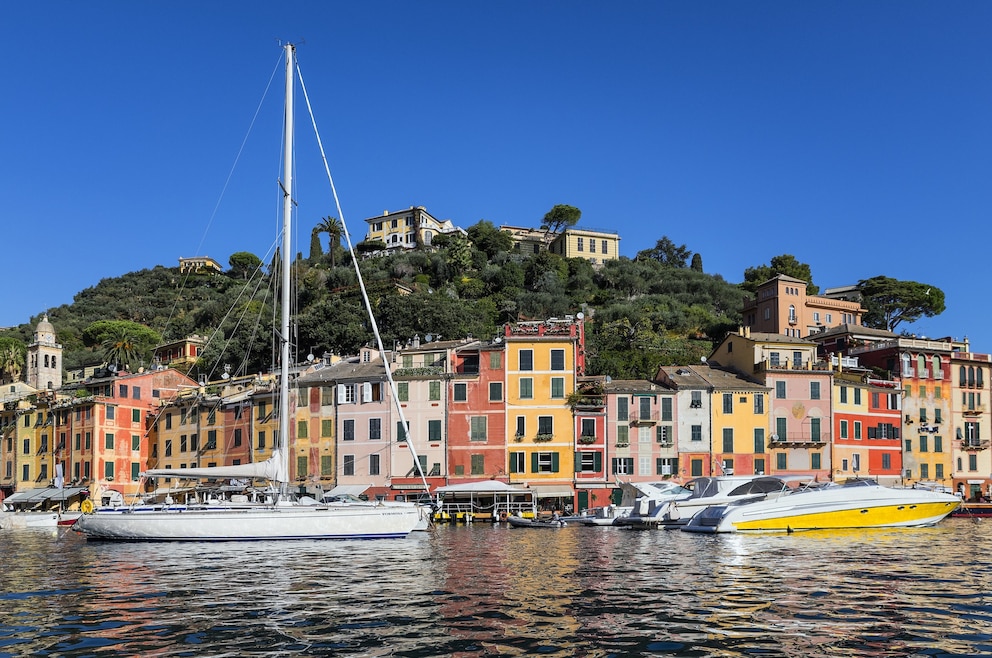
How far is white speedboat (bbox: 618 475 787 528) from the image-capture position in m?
47.9

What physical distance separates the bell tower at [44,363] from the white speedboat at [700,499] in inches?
3026

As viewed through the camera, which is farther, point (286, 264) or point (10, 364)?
point (10, 364)

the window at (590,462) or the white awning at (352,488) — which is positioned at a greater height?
the window at (590,462)

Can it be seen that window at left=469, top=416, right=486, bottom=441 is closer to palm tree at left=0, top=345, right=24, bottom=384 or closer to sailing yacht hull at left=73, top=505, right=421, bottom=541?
sailing yacht hull at left=73, top=505, right=421, bottom=541

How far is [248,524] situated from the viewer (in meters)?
38.8

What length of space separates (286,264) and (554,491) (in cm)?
3009

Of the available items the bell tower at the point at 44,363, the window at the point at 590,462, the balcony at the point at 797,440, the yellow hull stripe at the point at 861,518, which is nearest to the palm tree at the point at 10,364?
the bell tower at the point at 44,363

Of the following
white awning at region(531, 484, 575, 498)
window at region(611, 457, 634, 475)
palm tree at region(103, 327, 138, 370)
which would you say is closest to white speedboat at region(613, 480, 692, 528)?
white awning at region(531, 484, 575, 498)

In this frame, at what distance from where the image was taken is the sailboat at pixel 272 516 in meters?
38.9

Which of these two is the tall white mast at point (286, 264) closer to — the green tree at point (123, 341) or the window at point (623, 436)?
the window at point (623, 436)

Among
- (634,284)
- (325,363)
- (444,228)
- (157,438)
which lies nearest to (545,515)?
(325,363)

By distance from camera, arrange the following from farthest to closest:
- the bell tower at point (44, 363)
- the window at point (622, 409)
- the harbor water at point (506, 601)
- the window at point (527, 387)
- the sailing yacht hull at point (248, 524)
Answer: the bell tower at point (44, 363), the window at point (622, 409), the window at point (527, 387), the sailing yacht hull at point (248, 524), the harbor water at point (506, 601)

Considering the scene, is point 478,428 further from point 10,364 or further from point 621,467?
point 10,364

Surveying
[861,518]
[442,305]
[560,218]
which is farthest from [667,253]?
[861,518]
